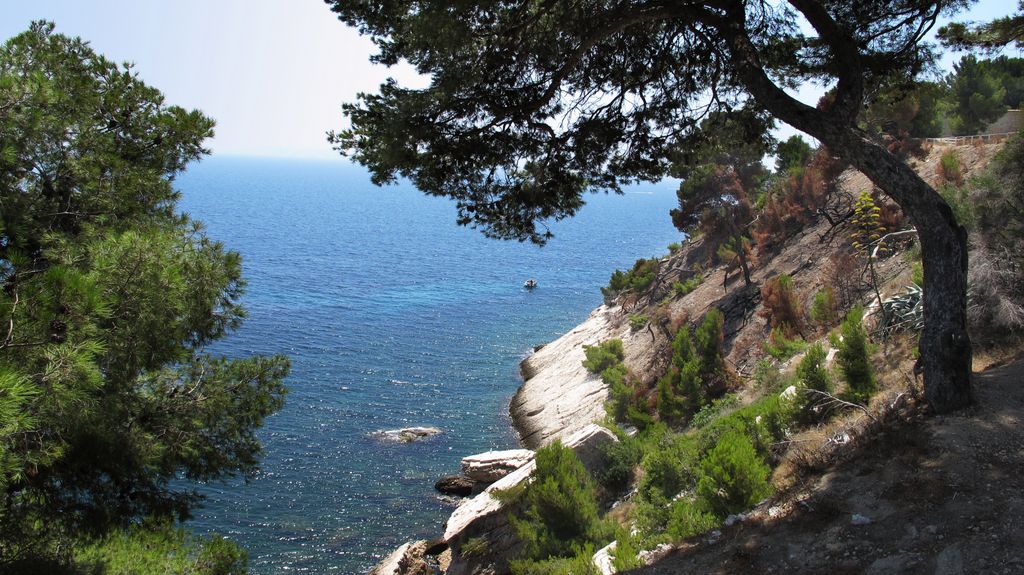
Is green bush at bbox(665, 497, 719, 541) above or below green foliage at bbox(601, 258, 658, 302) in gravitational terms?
below

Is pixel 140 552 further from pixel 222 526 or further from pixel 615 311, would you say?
pixel 615 311

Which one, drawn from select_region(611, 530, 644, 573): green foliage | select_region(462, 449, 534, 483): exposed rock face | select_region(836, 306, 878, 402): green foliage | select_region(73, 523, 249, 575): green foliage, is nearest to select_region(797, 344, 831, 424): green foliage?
select_region(836, 306, 878, 402): green foliage

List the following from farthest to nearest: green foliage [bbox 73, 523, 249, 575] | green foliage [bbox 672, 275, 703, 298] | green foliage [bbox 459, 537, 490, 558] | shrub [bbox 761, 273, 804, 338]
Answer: green foliage [bbox 672, 275, 703, 298]
shrub [bbox 761, 273, 804, 338]
green foliage [bbox 459, 537, 490, 558]
green foliage [bbox 73, 523, 249, 575]

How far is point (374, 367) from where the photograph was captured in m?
40.1

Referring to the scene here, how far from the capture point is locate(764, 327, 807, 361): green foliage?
19.2 metres

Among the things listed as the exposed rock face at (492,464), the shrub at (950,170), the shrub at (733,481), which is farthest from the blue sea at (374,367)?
the shrub at (950,170)

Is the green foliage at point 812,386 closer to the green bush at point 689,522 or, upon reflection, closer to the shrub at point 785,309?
the green bush at point 689,522

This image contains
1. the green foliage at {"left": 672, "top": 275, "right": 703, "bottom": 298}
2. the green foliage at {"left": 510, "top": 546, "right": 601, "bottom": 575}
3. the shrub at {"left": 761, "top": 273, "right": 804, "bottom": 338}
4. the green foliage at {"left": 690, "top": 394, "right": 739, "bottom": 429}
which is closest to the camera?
the green foliage at {"left": 510, "top": 546, "right": 601, "bottom": 575}

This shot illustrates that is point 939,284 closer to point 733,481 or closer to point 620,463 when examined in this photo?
point 733,481

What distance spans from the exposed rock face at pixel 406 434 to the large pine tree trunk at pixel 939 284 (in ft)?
77.9

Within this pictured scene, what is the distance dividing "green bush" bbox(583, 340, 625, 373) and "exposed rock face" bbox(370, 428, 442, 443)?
26.5 feet

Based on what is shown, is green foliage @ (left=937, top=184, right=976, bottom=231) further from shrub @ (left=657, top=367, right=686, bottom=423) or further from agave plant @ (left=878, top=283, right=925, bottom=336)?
shrub @ (left=657, top=367, right=686, bottom=423)

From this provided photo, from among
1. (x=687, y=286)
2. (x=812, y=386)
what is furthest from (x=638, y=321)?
(x=812, y=386)

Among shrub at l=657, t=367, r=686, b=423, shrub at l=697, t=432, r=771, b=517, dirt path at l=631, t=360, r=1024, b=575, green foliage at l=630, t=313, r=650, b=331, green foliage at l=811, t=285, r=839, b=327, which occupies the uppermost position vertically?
green foliage at l=630, t=313, r=650, b=331
